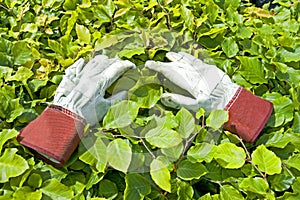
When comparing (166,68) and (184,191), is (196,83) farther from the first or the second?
(184,191)

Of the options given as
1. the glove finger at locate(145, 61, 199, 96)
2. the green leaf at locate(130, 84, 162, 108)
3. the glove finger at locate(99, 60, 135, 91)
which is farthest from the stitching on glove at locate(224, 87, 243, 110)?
the glove finger at locate(99, 60, 135, 91)

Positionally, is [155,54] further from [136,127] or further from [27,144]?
[27,144]

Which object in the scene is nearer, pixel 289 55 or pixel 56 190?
pixel 56 190

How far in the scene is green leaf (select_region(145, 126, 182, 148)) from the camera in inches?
53.6

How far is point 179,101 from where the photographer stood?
4.85 ft

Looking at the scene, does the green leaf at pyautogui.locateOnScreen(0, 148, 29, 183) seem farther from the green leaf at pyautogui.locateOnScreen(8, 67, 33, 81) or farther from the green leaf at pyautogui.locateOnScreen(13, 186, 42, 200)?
the green leaf at pyautogui.locateOnScreen(8, 67, 33, 81)

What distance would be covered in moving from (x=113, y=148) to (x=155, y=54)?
48cm

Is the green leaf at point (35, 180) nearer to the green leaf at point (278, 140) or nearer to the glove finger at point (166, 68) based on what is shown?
the glove finger at point (166, 68)

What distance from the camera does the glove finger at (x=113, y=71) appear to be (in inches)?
58.8

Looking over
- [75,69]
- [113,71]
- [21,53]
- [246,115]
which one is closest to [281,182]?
[246,115]

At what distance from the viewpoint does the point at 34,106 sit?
1.53m

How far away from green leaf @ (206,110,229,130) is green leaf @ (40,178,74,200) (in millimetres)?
435

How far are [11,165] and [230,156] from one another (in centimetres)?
59

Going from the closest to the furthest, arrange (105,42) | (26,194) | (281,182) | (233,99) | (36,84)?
(26,194), (281,182), (233,99), (36,84), (105,42)
